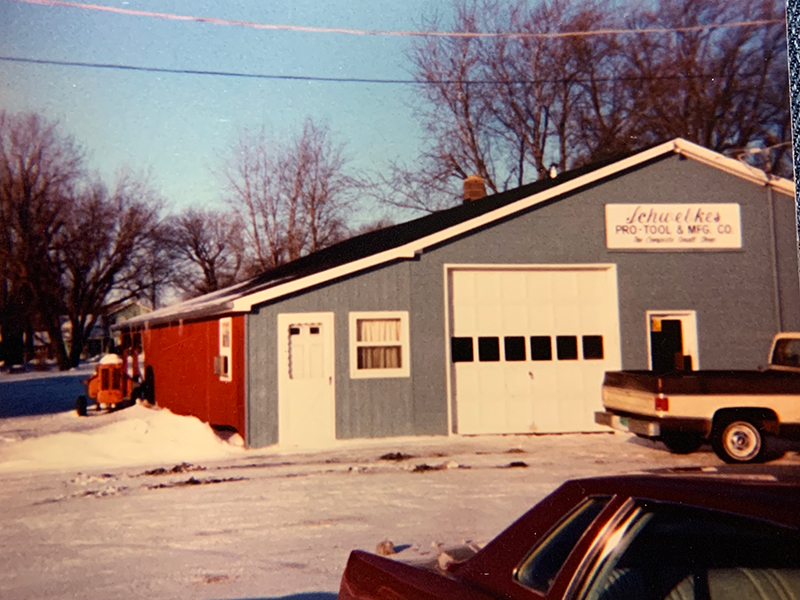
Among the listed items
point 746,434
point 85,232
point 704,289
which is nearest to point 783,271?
point 704,289

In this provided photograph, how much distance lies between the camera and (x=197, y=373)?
16812 mm

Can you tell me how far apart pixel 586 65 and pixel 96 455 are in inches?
1067

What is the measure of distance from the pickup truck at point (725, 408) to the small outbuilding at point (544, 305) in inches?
151

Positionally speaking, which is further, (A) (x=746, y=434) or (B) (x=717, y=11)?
(B) (x=717, y=11)

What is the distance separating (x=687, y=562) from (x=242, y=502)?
7133 mm

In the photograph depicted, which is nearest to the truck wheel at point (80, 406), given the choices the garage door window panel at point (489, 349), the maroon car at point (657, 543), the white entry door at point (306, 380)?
the white entry door at point (306, 380)

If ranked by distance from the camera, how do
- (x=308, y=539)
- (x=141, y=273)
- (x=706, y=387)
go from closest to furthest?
A: 1. (x=308, y=539)
2. (x=706, y=387)
3. (x=141, y=273)

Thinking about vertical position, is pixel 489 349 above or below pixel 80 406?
above

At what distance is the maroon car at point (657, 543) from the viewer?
87.3 inches

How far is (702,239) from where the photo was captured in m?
14.7

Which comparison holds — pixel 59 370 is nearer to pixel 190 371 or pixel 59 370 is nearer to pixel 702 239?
pixel 190 371

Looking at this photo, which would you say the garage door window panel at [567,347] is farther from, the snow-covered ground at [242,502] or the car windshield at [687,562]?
the car windshield at [687,562]

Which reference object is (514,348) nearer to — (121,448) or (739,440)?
(739,440)

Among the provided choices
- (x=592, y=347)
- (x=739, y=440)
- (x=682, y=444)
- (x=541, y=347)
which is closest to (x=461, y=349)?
(x=541, y=347)
